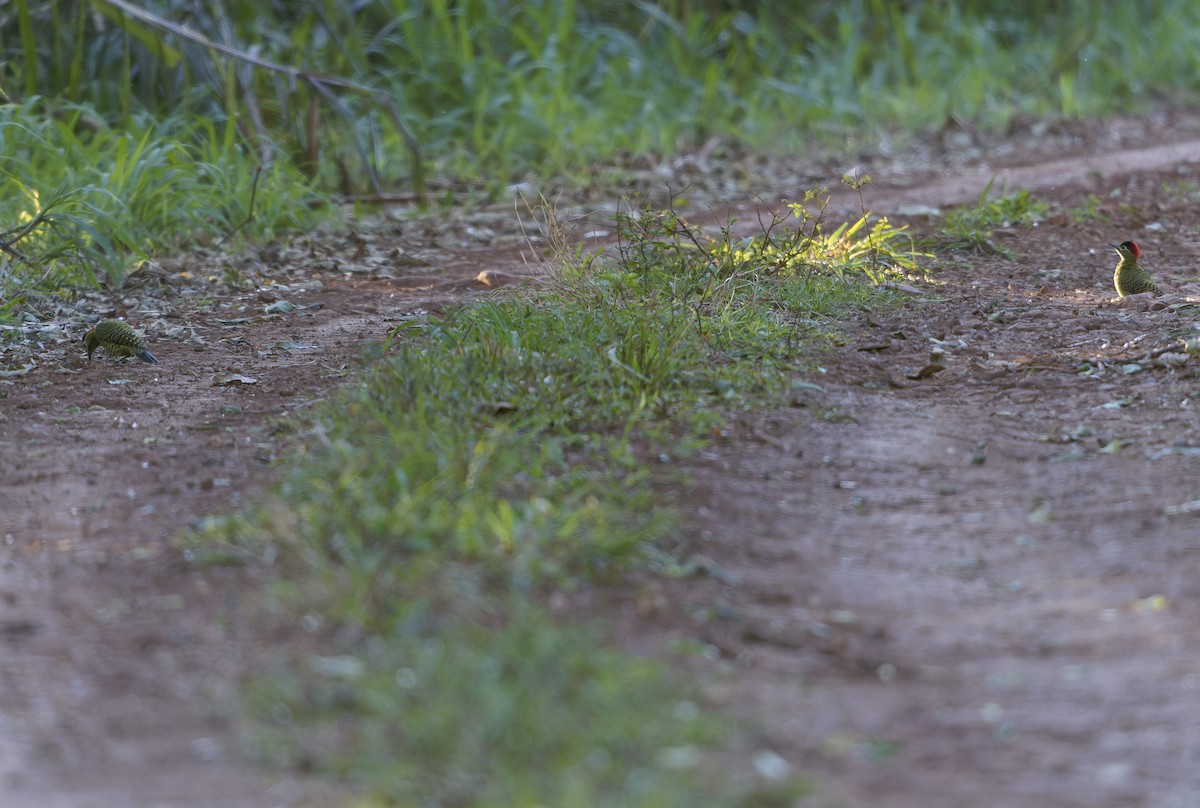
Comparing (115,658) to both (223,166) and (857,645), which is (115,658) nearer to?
(857,645)

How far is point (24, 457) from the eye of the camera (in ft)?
11.0

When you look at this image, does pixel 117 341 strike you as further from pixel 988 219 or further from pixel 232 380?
pixel 988 219

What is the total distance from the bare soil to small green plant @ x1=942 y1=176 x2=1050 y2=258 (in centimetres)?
73

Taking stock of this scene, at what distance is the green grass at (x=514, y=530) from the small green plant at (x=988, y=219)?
127 centimetres

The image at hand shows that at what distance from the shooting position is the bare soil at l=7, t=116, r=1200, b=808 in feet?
6.69

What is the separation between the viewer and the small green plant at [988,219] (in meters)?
5.47

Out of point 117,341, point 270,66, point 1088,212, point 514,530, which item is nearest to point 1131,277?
point 1088,212

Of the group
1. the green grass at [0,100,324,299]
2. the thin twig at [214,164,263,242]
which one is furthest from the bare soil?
the thin twig at [214,164,263,242]

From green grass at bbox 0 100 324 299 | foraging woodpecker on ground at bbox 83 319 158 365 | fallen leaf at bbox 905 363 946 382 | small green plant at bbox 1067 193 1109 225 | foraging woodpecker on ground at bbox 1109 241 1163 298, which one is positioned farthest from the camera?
small green plant at bbox 1067 193 1109 225

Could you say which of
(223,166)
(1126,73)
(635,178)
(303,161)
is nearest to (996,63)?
(1126,73)

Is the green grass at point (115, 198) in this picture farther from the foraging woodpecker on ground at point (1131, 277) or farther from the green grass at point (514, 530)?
the foraging woodpecker on ground at point (1131, 277)

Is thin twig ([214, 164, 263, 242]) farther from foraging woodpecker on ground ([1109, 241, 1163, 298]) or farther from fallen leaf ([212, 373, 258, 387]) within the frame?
foraging woodpecker on ground ([1109, 241, 1163, 298])

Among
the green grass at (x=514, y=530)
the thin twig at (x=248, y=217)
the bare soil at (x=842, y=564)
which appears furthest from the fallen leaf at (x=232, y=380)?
the thin twig at (x=248, y=217)

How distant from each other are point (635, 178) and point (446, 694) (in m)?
5.15
